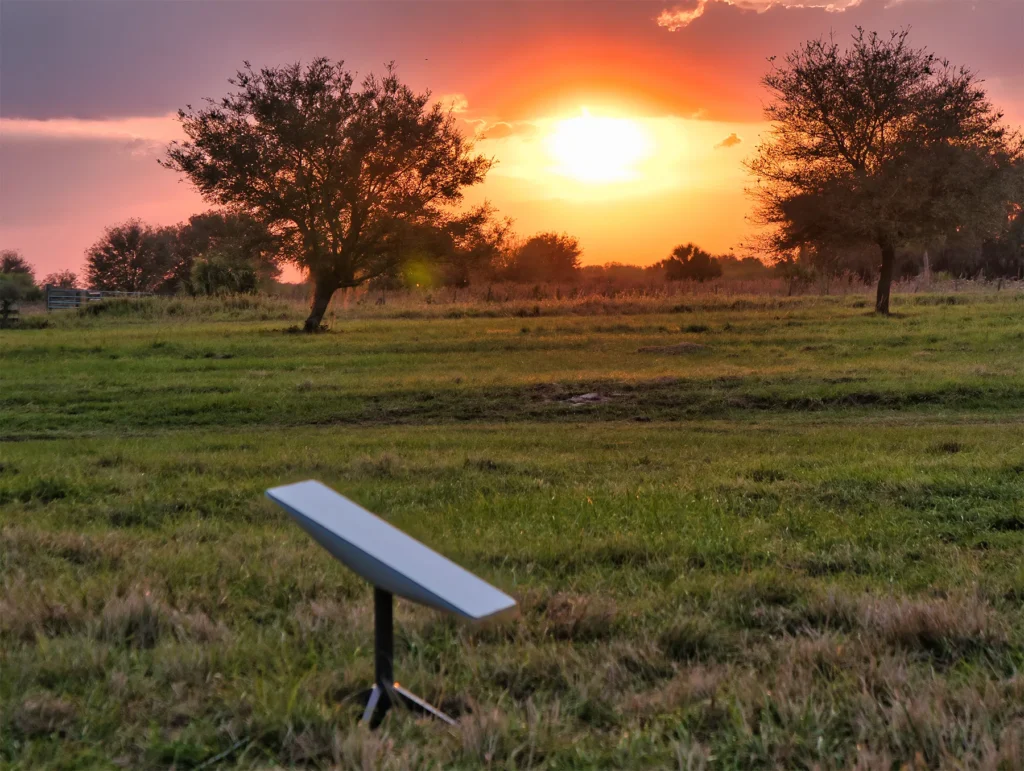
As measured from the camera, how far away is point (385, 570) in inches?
123

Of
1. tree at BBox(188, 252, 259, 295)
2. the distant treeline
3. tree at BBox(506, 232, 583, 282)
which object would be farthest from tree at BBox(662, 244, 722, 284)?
tree at BBox(188, 252, 259, 295)

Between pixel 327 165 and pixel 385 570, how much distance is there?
3393 cm

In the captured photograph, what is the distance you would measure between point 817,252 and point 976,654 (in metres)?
37.7

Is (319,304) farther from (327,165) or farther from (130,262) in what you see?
(130,262)

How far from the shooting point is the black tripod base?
144 inches

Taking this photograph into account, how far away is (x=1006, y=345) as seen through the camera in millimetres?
21797

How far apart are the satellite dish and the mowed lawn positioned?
17 centimetres

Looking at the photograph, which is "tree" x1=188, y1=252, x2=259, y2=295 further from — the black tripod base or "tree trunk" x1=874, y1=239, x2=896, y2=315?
the black tripod base

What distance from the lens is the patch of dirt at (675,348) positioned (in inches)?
890

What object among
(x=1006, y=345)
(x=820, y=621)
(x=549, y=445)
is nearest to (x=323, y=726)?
(x=820, y=621)

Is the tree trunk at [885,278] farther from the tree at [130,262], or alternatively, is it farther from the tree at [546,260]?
the tree at [130,262]

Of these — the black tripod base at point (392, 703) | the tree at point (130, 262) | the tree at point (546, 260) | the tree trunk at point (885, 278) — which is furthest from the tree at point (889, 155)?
the tree at point (130, 262)

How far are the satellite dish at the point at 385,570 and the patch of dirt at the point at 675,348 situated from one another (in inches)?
759

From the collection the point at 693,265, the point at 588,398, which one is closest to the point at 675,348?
the point at 588,398
